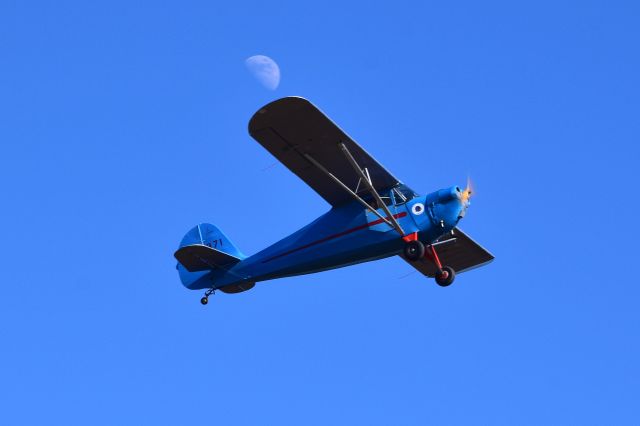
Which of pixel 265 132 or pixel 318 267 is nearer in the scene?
pixel 265 132

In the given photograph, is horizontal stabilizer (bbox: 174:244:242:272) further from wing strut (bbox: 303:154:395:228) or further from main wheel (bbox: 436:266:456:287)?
main wheel (bbox: 436:266:456:287)

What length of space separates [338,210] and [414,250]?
211 centimetres

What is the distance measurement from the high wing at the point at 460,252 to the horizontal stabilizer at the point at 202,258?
3779 mm

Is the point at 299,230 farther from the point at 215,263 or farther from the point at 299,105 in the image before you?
the point at 299,105

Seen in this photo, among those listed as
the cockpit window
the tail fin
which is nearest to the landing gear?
the tail fin

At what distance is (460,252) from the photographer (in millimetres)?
23141

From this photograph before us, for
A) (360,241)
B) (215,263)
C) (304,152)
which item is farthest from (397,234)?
(215,263)

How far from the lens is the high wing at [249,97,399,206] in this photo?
1898cm

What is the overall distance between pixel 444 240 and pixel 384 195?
8.51ft

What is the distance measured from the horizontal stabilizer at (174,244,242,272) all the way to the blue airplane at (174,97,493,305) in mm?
24

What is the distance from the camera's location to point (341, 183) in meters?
20.3

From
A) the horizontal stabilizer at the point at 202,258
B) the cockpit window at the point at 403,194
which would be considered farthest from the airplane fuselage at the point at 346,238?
the horizontal stabilizer at the point at 202,258

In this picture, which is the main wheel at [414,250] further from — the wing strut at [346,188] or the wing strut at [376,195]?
the wing strut at [346,188]

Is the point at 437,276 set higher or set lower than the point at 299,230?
lower
